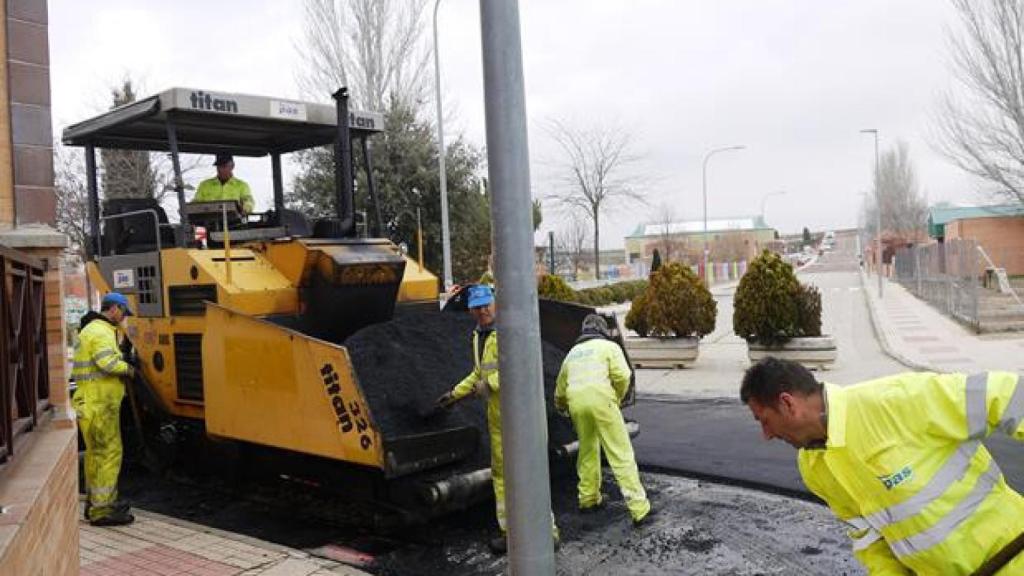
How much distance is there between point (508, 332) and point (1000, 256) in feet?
109

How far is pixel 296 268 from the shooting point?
6137 mm

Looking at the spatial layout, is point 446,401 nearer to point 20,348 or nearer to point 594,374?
point 594,374

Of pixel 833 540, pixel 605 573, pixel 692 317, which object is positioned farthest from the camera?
pixel 692 317

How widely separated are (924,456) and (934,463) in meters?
0.03

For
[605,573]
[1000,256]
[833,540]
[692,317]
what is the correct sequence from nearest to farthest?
1. [605,573]
2. [833,540]
3. [692,317]
4. [1000,256]

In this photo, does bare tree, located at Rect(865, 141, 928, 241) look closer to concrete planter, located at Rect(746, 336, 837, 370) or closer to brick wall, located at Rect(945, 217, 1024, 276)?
brick wall, located at Rect(945, 217, 1024, 276)

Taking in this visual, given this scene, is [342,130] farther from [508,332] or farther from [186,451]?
[508,332]

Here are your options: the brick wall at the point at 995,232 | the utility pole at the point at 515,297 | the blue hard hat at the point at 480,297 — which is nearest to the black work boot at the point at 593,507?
the blue hard hat at the point at 480,297

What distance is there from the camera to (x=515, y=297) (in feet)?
10.3

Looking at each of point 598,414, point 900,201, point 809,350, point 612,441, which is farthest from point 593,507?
point 900,201

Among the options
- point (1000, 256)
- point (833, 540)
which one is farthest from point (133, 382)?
point (1000, 256)

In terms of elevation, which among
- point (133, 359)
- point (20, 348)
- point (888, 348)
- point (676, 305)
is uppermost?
point (20, 348)

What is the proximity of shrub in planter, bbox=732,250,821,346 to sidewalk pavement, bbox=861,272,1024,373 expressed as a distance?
1698 mm

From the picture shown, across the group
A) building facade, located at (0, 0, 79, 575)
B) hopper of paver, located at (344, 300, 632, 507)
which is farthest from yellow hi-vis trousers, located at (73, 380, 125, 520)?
building facade, located at (0, 0, 79, 575)
